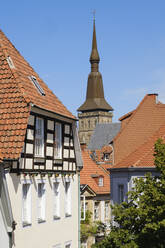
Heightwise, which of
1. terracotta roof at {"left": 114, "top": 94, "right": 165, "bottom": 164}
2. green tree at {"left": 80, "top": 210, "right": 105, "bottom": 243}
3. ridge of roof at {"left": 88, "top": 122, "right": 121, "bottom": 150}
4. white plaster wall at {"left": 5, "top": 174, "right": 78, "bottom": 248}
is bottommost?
green tree at {"left": 80, "top": 210, "right": 105, "bottom": 243}

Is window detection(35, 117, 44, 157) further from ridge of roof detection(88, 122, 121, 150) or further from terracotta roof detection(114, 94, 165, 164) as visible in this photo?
ridge of roof detection(88, 122, 121, 150)

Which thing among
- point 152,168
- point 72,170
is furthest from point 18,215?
point 152,168

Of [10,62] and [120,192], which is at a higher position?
[10,62]

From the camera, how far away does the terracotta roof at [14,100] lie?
17.0 m

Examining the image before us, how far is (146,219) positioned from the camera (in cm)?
1705

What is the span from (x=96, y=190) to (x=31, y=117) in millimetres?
22067

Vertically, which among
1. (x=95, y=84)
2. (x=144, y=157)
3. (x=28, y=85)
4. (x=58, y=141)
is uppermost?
(x=95, y=84)

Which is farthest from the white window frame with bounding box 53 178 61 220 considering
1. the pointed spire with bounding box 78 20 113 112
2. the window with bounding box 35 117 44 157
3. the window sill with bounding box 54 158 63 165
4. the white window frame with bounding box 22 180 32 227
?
the pointed spire with bounding box 78 20 113 112

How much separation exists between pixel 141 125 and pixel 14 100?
20.0 metres

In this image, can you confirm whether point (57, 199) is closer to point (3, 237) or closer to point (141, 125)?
point (3, 237)

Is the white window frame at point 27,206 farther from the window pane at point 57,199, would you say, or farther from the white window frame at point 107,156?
the white window frame at point 107,156

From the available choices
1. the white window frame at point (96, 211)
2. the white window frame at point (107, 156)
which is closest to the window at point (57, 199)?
the white window frame at point (96, 211)

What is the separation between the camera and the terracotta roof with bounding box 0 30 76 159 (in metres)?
17.0

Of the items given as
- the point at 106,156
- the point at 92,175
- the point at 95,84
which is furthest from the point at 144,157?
the point at 95,84
